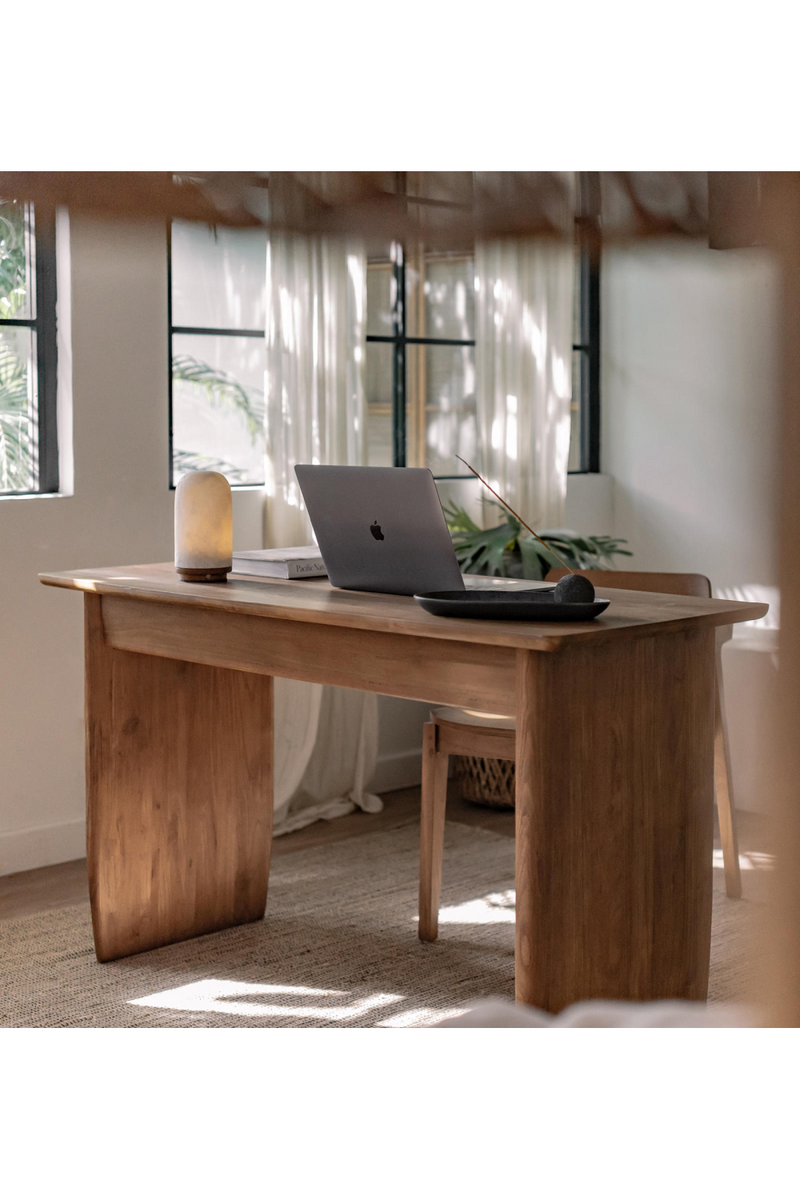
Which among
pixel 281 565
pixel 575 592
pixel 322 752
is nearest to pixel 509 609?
pixel 575 592

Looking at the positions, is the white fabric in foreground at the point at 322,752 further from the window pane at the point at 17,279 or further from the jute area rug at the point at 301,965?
the window pane at the point at 17,279

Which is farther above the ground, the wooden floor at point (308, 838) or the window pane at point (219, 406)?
the window pane at point (219, 406)

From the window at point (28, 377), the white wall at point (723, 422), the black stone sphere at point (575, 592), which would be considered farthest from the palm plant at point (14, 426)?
the white wall at point (723, 422)

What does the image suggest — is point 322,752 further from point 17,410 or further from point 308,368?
point 17,410

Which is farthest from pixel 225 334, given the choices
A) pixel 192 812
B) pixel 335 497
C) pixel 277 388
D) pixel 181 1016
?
pixel 181 1016

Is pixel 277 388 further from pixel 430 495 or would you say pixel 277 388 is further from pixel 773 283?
pixel 773 283

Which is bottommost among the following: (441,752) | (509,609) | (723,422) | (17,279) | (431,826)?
(431,826)

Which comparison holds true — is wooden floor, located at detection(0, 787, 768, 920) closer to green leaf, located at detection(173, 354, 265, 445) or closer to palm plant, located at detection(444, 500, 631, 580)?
palm plant, located at detection(444, 500, 631, 580)

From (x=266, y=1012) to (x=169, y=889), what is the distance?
14.2 inches

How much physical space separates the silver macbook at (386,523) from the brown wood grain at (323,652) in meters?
0.10

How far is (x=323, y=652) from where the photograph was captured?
154 cm

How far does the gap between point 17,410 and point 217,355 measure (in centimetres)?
48

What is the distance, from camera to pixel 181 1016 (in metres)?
1.73

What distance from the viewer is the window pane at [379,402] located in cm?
286
